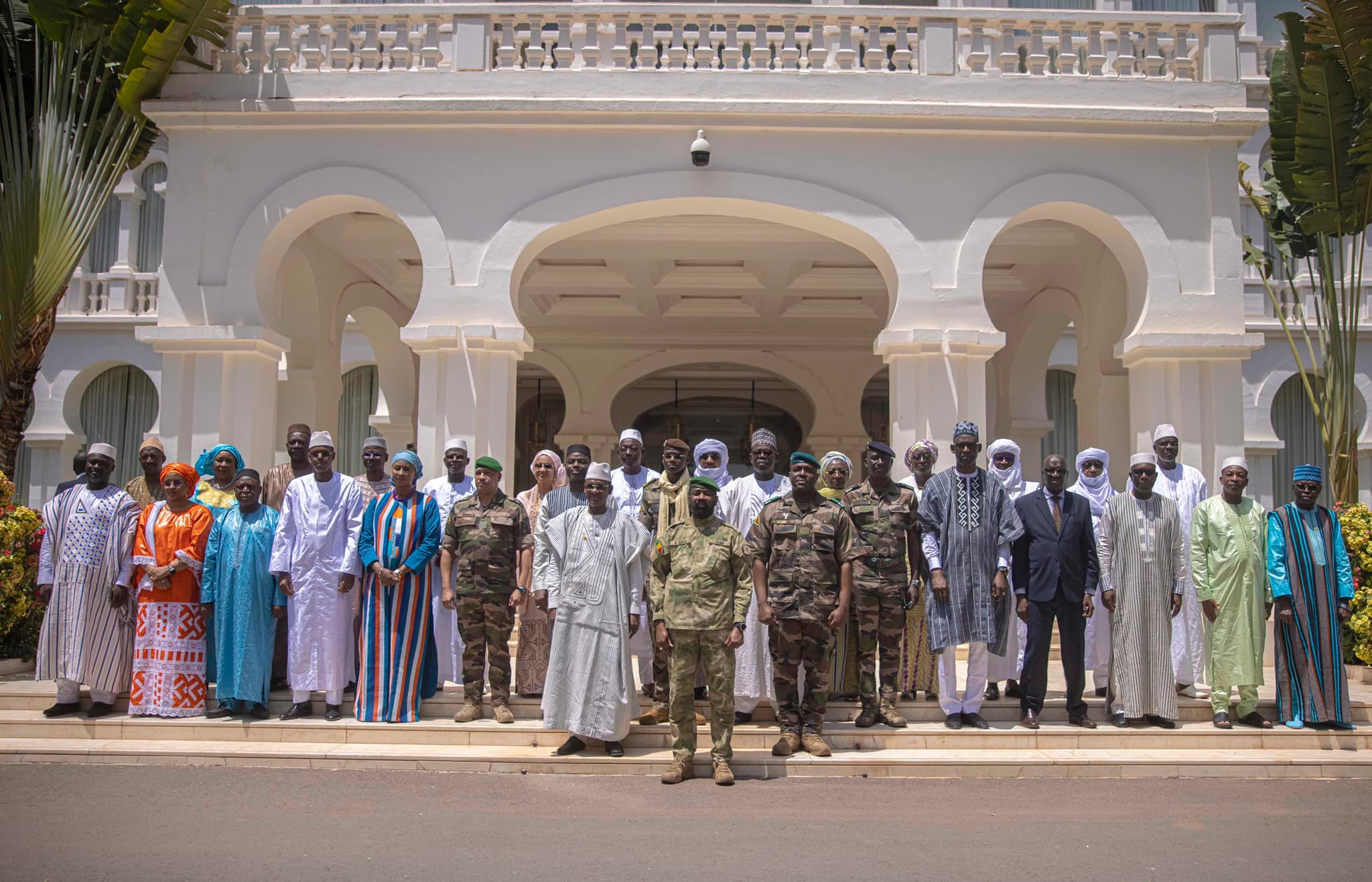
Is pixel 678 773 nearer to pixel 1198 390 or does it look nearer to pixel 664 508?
pixel 664 508

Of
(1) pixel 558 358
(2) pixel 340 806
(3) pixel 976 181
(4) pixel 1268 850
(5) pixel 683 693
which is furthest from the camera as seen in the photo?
(1) pixel 558 358

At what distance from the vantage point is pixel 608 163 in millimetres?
9609

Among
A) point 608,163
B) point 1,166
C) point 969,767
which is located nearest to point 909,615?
point 969,767

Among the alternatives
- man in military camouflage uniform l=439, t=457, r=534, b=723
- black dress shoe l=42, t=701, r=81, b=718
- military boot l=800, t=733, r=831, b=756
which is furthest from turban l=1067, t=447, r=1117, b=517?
black dress shoe l=42, t=701, r=81, b=718

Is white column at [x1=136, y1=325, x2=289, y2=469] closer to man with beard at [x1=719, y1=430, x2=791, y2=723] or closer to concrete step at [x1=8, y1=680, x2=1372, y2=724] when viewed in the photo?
concrete step at [x1=8, y1=680, x2=1372, y2=724]

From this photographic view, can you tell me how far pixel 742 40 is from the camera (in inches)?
387

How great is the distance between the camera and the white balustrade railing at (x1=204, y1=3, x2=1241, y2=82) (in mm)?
9734

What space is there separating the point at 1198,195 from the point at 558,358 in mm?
9480

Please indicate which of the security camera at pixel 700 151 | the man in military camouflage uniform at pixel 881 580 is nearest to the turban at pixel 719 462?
the man in military camouflage uniform at pixel 881 580

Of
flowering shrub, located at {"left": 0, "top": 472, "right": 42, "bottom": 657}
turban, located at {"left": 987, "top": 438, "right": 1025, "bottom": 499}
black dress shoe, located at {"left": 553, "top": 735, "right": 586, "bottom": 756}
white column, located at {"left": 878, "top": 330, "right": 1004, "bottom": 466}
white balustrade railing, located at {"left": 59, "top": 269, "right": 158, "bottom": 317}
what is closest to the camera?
black dress shoe, located at {"left": 553, "top": 735, "right": 586, "bottom": 756}

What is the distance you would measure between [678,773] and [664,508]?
1.75 m

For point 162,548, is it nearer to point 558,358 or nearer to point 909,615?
point 909,615

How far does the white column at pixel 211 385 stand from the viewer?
9.44 metres

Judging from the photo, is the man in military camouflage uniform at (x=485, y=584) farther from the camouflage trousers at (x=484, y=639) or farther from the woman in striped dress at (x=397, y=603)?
the woman in striped dress at (x=397, y=603)
